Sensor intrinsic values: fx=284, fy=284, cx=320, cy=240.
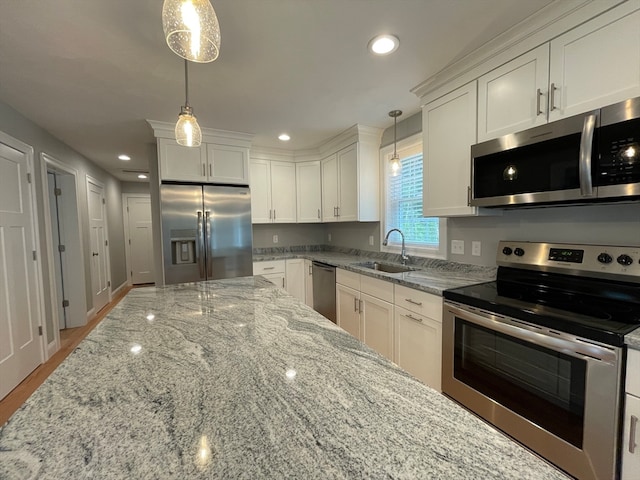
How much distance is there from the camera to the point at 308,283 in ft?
12.2

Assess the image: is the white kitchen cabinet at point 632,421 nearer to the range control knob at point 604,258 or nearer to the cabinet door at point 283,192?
the range control knob at point 604,258

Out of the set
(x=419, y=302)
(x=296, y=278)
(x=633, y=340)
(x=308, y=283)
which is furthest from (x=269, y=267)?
(x=633, y=340)

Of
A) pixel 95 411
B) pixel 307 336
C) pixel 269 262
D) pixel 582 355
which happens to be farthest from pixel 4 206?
pixel 582 355

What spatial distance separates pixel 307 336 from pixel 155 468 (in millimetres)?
623

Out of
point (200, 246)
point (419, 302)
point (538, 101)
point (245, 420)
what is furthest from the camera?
point (200, 246)

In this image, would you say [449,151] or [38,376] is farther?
[38,376]

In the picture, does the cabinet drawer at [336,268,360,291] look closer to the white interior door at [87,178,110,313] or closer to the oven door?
the oven door

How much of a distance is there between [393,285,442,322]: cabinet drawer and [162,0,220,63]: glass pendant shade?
5.83ft

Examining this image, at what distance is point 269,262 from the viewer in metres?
3.65

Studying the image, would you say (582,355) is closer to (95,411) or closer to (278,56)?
(95,411)

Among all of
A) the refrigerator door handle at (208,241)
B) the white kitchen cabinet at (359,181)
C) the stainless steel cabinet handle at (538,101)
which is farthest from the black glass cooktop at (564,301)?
the refrigerator door handle at (208,241)

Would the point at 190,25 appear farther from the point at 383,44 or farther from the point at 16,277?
the point at 16,277

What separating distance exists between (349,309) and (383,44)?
86.0 inches

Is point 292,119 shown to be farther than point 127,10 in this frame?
Yes
